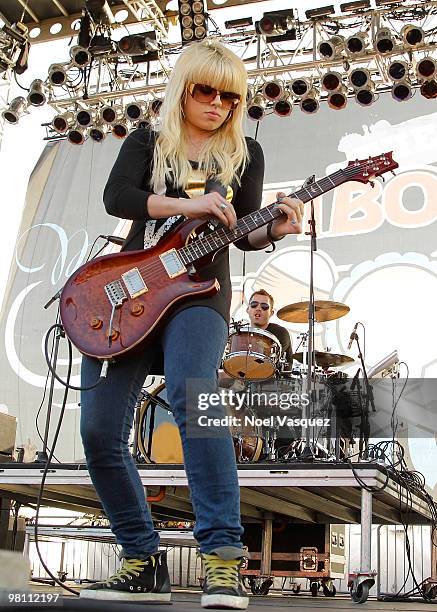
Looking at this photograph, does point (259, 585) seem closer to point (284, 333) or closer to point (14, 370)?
point (284, 333)

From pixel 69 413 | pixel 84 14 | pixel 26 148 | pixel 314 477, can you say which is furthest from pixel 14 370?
pixel 314 477

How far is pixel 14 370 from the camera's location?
8141 mm

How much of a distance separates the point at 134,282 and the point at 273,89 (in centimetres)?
555

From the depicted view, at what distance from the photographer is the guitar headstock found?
270 centimetres

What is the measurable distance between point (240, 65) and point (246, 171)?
29cm

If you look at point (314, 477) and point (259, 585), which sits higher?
point (314, 477)

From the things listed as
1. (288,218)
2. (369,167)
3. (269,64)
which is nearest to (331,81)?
(269,64)

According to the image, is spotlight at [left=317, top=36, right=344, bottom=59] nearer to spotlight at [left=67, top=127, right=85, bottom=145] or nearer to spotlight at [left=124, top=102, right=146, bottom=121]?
spotlight at [left=124, top=102, right=146, bottom=121]

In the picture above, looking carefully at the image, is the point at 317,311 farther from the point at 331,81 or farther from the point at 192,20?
the point at 192,20

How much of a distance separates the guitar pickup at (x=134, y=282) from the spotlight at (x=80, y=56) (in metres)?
5.88

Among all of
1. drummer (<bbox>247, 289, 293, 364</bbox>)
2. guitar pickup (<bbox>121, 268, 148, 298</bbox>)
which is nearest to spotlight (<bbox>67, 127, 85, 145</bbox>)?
drummer (<bbox>247, 289, 293, 364</bbox>)

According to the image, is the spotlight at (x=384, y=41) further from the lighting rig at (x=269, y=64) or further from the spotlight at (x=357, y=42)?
the spotlight at (x=357, y=42)

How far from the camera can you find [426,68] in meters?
6.68

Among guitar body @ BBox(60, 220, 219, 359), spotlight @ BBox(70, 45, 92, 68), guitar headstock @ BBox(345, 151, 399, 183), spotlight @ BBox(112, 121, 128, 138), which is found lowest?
guitar body @ BBox(60, 220, 219, 359)
